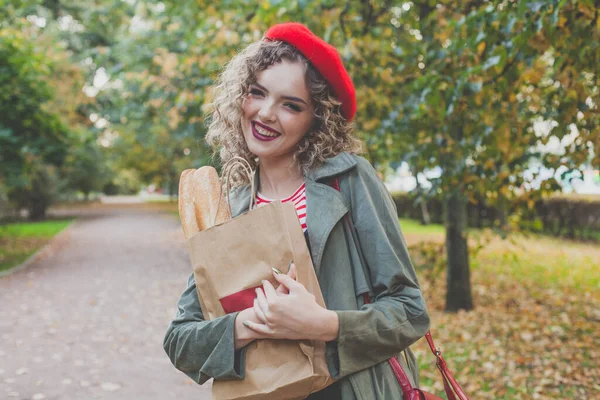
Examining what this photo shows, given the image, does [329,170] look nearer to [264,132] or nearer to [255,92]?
[264,132]

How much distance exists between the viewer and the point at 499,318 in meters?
6.99

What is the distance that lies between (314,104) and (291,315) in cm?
64

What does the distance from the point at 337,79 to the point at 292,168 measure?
0.30 meters

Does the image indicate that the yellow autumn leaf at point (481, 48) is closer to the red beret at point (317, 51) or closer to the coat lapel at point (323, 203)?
the red beret at point (317, 51)

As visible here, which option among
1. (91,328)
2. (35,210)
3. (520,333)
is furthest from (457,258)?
(35,210)

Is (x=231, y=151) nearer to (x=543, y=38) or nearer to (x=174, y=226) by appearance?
(x=543, y=38)

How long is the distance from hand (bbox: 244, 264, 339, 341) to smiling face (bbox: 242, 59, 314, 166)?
17.5 inches

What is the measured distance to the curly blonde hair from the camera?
1.53 m

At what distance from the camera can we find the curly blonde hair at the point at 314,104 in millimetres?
1527

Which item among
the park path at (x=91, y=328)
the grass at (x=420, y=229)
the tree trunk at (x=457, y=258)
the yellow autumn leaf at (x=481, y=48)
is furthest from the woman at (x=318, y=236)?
the grass at (x=420, y=229)

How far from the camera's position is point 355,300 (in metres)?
1.38

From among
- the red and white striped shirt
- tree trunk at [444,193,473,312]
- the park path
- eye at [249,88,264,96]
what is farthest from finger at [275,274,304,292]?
tree trunk at [444,193,473,312]

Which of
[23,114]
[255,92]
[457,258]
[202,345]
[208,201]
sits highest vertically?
[23,114]

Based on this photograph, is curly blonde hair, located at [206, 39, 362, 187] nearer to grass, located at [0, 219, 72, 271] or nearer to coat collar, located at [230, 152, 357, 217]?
coat collar, located at [230, 152, 357, 217]
